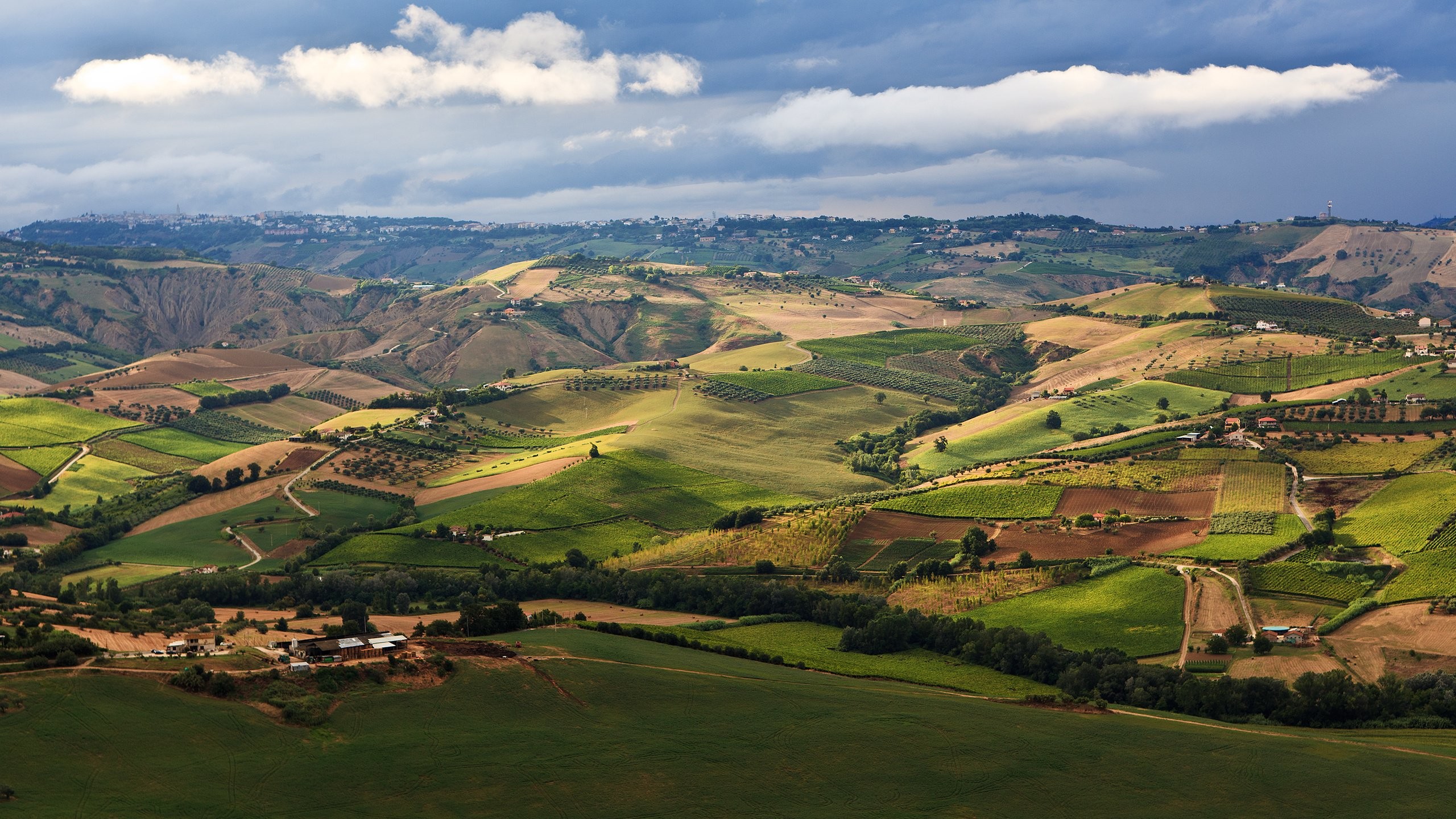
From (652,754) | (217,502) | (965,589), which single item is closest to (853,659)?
(965,589)

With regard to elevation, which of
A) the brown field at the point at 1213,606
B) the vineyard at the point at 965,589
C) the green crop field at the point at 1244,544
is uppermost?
the green crop field at the point at 1244,544

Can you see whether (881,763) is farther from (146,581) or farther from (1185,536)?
(146,581)

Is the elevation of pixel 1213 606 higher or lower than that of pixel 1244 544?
lower

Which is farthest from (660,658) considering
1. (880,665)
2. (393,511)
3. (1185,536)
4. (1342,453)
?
(1342,453)

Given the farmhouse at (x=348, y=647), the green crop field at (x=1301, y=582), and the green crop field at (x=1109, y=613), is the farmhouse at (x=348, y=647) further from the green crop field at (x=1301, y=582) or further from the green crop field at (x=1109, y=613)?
the green crop field at (x=1301, y=582)

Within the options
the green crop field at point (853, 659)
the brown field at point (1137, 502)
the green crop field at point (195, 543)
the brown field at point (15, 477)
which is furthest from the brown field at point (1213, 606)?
the brown field at point (15, 477)

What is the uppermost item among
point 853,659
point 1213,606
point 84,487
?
point 1213,606

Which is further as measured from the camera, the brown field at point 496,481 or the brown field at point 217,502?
the brown field at point 496,481

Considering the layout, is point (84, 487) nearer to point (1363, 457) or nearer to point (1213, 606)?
point (1213, 606)
